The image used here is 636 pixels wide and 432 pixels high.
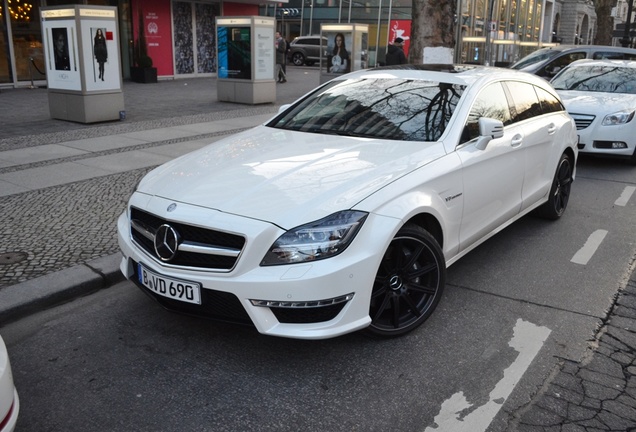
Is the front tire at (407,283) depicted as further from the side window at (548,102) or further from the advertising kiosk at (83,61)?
the advertising kiosk at (83,61)

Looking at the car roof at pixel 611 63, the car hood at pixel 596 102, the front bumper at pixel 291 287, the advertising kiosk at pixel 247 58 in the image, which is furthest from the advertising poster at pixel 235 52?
the front bumper at pixel 291 287

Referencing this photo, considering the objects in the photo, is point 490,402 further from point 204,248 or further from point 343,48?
point 343,48

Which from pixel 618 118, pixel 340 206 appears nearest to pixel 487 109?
pixel 340 206

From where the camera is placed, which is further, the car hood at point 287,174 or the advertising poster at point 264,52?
the advertising poster at point 264,52

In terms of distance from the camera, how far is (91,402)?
3.20 metres

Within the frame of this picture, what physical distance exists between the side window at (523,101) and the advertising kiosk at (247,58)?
10.2 meters

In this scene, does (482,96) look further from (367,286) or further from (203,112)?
(203,112)

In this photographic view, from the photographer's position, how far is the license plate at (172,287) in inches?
133

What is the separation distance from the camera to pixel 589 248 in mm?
5715

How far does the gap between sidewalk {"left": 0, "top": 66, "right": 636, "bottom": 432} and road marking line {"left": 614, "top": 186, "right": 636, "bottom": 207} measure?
2.78m

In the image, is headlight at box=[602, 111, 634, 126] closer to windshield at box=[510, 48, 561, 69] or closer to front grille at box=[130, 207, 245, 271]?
windshield at box=[510, 48, 561, 69]

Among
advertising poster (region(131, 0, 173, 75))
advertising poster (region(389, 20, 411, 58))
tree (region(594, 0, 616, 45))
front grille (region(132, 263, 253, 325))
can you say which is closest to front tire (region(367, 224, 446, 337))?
front grille (region(132, 263, 253, 325))

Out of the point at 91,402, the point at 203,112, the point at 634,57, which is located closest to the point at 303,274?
the point at 91,402

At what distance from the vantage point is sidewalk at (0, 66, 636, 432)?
327 cm
